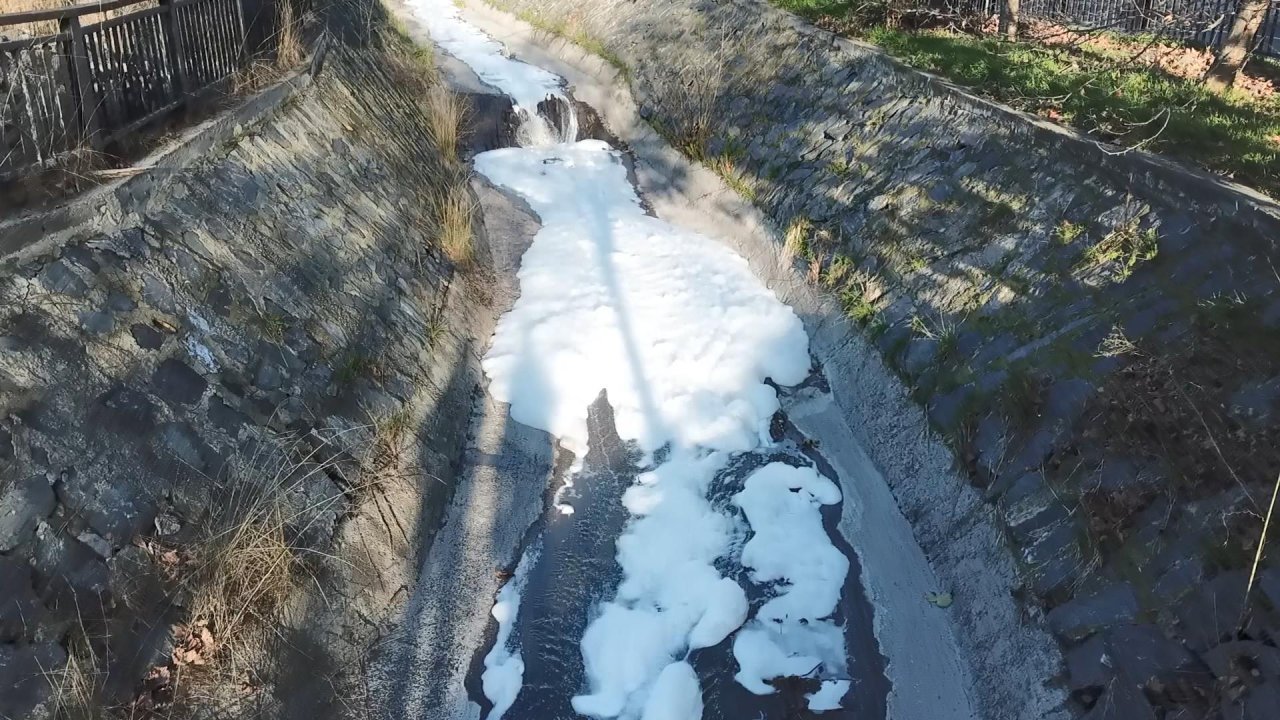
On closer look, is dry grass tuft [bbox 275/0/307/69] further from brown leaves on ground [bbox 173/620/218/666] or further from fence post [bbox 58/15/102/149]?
brown leaves on ground [bbox 173/620/218/666]

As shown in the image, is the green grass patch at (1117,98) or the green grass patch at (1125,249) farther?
the green grass patch at (1117,98)

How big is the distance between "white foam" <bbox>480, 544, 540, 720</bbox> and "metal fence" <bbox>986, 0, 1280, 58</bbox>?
6540 millimetres

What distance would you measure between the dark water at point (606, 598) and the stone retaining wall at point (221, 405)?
0.81 meters

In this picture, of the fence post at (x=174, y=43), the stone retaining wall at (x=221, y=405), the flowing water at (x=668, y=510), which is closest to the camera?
the stone retaining wall at (x=221, y=405)

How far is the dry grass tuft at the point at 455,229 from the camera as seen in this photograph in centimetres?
846

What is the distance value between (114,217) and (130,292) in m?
0.53

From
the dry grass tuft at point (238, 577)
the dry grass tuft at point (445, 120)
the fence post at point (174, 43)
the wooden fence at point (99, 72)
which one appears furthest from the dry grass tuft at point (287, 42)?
the dry grass tuft at point (238, 577)

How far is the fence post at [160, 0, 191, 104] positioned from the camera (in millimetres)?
6523

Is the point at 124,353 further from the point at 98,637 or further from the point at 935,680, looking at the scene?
the point at 935,680

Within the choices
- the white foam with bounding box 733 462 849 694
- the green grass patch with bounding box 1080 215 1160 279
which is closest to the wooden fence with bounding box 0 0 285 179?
the white foam with bounding box 733 462 849 694

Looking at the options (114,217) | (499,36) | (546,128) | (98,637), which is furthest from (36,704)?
(499,36)

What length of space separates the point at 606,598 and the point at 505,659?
0.72 metres

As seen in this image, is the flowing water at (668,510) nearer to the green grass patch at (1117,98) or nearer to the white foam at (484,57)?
the green grass patch at (1117,98)

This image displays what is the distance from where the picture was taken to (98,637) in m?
3.82
